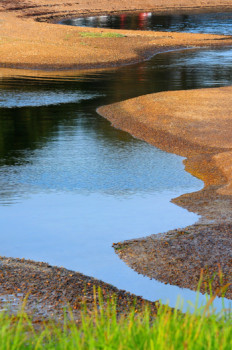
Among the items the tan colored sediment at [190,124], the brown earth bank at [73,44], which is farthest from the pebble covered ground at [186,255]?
the brown earth bank at [73,44]

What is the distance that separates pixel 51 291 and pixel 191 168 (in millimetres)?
10203

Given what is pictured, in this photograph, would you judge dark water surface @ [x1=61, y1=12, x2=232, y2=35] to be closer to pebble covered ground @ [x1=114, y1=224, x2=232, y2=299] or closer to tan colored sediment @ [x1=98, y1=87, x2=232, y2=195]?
tan colored sediment @ [x1=98, y1=87, x2=232, y2=195]

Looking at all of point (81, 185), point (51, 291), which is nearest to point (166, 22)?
point (81, 185)

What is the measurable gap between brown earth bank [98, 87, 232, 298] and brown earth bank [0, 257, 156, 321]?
1.36 meters

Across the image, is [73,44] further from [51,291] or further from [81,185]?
[51,291]

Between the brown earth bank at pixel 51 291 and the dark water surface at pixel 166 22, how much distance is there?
5671 centimetres

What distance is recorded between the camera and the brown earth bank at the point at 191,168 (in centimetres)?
1225

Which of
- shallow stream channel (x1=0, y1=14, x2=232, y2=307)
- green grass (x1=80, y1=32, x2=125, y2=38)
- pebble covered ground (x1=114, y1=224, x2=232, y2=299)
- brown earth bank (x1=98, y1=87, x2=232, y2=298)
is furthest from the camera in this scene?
green grass (x1=80, y1=32, x2=125, y2=38)

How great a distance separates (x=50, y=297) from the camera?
1040 cm

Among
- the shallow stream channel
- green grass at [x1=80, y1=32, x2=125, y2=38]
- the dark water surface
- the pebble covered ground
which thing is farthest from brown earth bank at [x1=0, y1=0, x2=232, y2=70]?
the pebble covered ground

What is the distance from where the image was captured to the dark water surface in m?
69.1

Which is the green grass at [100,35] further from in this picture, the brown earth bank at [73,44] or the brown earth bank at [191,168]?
the brown earth bank at [191,168]

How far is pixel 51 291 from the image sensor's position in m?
10.7

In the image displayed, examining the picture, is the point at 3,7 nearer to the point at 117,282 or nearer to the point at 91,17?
the point at 91,17
